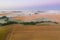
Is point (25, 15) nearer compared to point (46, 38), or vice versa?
point (46, 38)

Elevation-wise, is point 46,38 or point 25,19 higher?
point 25,19

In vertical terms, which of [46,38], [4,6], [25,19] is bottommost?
[46,38]

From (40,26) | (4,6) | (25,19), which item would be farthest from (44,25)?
(4,6)

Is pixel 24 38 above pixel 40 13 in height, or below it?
below

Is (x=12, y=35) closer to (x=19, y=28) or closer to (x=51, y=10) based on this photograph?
(x=19, y=28)

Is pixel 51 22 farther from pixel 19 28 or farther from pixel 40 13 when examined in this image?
pixel 19 28

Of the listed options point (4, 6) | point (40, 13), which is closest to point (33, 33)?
point (40, 13)
